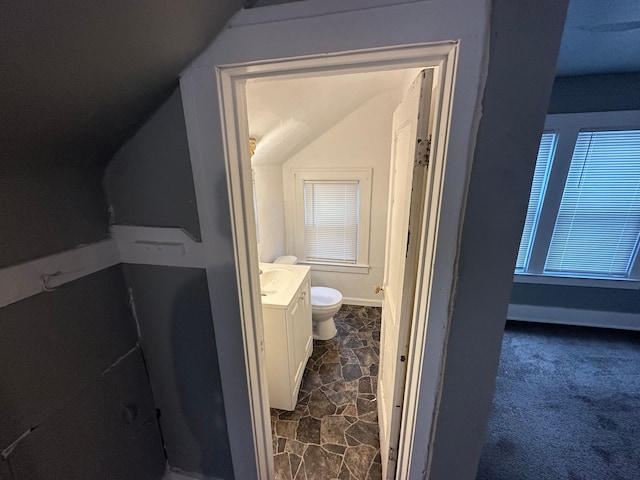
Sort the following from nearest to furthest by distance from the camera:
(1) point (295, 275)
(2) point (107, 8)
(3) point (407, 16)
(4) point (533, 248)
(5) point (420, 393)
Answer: (2) point (107, 8) → (3) point (407, 16) → (5) point (420, 393) → (1) point (295, 275) → (4) point (533, 248)

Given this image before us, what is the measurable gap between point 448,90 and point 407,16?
0.71ft

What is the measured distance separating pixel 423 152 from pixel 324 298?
202cm

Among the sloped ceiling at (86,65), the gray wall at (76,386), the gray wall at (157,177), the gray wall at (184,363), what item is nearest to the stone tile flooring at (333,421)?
the gray wall at (184,363)

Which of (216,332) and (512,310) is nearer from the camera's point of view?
(216,332)

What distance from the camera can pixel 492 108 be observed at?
2.33ft

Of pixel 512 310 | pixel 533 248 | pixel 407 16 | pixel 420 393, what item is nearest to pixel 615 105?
pixel 533 248

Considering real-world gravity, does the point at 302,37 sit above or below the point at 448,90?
above

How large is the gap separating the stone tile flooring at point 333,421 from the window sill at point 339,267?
0.87 metres

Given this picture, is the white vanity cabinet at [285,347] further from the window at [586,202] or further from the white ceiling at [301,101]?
the window at [586,202]

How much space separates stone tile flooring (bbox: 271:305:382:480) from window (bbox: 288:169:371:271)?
3.46ft

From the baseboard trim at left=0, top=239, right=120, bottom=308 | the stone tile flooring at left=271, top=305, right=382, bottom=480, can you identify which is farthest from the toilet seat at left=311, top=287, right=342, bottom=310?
the baseboard trim at left=0, top=239, right=120, bottom=308

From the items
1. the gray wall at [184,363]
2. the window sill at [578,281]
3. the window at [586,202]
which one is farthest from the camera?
the window sill at [578,281]

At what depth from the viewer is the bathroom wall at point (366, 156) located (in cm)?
274

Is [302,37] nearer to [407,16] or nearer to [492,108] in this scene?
[407,16]
